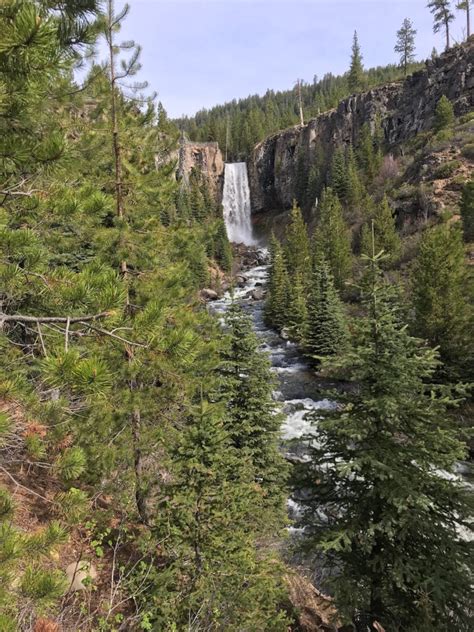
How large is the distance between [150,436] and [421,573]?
16.3ft

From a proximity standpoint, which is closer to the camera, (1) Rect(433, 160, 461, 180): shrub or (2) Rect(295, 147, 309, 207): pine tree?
(1) Rect(433, 160, 461, 180): shrub

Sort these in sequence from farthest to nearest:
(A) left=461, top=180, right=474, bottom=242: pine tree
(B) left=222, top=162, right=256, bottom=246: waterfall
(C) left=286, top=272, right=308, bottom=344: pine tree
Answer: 1. (B) left=222, top=162, right=256, bottom=246: waterfall
2. (C) left=286, top=272, right=308, bottom=344: pine tree
3. (A) left=461, top=180, right=474, bottom=242: pine tree

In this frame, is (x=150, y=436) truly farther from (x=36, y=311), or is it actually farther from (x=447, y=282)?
(x=447, y=282)

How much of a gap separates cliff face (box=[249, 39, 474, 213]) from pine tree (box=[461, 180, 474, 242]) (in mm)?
26860

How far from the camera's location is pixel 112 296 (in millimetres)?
2387

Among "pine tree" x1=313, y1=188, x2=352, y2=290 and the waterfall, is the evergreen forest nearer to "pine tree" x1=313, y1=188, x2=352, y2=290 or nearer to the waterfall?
"pine tree" x1=313, y1=188, x2=352, y2=290

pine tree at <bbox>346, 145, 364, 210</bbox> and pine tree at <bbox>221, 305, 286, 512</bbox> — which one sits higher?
pine tree at <bbox>346, 145, 364, 210</bbox>

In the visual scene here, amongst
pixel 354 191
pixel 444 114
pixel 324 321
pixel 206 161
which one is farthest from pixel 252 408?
pixel 206 161

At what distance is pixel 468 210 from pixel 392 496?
2695cm

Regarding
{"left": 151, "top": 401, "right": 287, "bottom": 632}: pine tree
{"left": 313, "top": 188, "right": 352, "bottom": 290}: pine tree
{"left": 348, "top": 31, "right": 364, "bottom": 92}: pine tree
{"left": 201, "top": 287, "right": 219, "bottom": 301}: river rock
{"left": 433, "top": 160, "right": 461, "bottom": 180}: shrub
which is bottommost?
{"left": 151, "top": 401, "right": 287, "bottom": 632}: pine tree

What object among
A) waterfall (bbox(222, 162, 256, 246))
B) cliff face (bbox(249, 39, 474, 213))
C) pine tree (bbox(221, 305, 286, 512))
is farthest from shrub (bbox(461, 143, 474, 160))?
waterfall (bbox(222, 162, 256, 246))

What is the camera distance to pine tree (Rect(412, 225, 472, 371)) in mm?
16047

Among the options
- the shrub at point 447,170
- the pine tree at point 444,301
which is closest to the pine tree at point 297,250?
the shrub at point 447,170

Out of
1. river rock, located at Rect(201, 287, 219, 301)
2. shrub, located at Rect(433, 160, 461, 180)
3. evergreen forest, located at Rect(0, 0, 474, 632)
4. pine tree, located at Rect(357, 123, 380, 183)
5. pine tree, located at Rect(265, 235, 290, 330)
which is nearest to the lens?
evergreen forest, located at Rect(0, 0, 474, 632)
